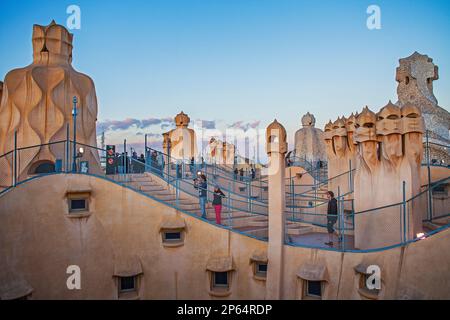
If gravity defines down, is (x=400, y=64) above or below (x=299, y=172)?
above

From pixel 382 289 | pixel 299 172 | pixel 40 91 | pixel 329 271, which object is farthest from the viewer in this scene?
pixel 299 172

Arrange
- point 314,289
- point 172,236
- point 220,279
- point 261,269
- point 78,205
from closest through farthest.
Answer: point 314,289 < point 78,205 < point 261,269 < point 220,279 < point 172,236

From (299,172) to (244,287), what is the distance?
881 cm

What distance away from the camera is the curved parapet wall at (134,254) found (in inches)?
309

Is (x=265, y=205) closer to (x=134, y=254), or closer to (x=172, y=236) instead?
(x=172, y=236)

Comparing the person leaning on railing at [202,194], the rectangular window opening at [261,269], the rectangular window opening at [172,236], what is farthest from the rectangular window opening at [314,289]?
the rectangular window opening at [172,236]

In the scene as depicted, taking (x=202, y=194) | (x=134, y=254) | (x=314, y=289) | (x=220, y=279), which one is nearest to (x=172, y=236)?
(x=134, y=254)

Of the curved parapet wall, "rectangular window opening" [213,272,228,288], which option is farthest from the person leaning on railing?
"rectangular window opening" [213,272,228,288]

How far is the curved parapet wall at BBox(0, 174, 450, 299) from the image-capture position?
7.84 m

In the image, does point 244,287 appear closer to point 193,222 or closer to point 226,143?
point 193,222

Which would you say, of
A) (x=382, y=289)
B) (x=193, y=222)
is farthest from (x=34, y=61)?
(x=382, y=289)

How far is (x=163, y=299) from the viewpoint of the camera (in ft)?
30.7

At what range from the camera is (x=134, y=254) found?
937 cm

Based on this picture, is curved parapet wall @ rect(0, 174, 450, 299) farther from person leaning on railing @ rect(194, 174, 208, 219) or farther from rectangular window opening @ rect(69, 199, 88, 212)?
person leaning on railing @ rect(194, 174, 208, 219)
